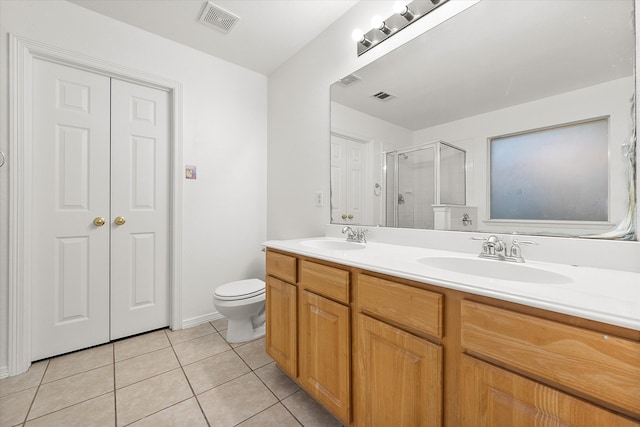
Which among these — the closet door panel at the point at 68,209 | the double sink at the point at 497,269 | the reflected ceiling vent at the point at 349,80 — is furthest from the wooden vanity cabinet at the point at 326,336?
the closet door panel at the point at 68,209

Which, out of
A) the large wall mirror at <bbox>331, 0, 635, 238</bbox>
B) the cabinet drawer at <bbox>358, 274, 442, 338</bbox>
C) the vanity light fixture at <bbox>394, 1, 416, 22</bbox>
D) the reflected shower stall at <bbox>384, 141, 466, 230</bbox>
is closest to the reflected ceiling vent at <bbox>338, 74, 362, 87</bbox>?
the large wall mirror at <bbox>331, 0, 635, 238</bbox>

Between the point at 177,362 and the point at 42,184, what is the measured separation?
151 cm

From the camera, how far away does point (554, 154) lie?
39.8 inches

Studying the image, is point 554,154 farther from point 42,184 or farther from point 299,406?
point 42,184

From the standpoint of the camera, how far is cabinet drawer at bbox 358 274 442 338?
777 millimetres

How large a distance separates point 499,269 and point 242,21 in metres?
2.33

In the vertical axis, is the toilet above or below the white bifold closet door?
below

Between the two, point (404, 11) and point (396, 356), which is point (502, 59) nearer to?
point (404, 11)

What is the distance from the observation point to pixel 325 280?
1163 mm

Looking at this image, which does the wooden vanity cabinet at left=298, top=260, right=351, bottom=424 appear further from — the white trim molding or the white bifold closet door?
the white trim molding

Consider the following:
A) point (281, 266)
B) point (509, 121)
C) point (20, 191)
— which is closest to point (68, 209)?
point (20, 191)

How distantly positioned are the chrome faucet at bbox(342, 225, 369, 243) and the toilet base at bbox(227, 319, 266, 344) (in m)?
1.10

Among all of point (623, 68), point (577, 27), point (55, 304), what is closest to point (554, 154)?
point (623, 68)

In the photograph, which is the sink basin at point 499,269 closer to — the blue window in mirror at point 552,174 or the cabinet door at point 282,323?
the blue window in mirror at point 552,174
